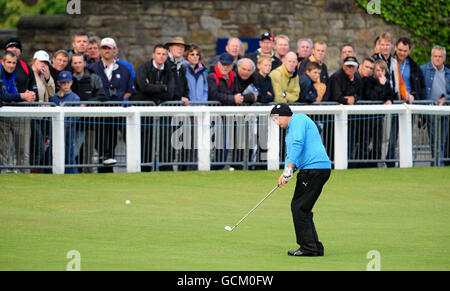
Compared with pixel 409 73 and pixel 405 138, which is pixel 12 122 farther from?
pixel 409 73

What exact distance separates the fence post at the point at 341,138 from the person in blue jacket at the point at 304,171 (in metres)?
8.25

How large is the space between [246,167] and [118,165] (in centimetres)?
259

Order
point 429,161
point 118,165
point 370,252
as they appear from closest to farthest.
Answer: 1. point 370,252
2. point 118,165
3. point 429,161

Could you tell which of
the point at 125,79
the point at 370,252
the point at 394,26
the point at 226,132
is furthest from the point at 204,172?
the point at 394,26

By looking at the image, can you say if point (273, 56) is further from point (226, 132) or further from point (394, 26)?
point (394, 26)

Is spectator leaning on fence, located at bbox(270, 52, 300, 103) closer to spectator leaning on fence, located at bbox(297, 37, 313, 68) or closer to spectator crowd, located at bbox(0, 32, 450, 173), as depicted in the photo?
spectator crowd, located at bbox(0, 32, 450, 173)

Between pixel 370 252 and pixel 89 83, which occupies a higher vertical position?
pixel 89 83

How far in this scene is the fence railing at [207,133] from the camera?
61.7 feet

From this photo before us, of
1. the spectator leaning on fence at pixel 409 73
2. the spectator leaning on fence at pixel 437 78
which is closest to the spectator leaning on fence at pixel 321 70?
the spectator leaning on fence at pixel 409 73

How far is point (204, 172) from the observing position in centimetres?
1955

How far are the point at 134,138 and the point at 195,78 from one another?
1.93m

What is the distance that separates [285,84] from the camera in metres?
20.3

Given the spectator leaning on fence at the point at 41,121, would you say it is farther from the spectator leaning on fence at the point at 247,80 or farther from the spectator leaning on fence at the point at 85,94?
the spectator leaning on fence at the point at 247,80
